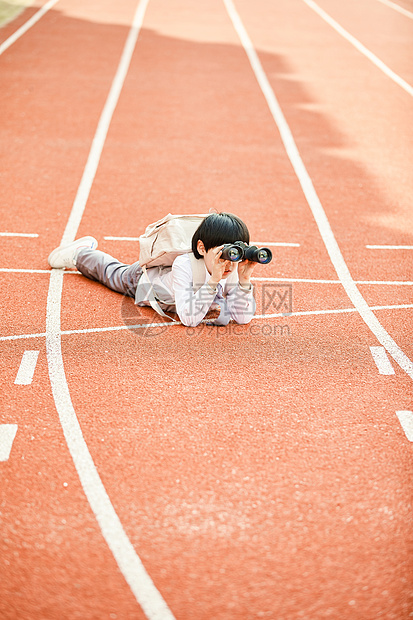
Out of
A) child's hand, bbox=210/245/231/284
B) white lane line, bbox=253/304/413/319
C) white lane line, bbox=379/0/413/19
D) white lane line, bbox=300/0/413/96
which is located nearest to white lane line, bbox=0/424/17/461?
child's hand, bbox=210/245/231/284

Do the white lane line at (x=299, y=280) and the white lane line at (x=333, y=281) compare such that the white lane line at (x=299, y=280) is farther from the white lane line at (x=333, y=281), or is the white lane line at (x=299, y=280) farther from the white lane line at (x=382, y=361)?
the white lane line at (x=382, y=361)

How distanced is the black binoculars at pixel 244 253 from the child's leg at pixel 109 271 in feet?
3.36

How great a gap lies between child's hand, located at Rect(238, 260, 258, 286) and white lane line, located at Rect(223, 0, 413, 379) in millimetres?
1092

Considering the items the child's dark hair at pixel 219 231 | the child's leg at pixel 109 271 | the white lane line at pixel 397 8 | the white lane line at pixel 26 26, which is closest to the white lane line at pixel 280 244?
the child's leg at pixel 109 271

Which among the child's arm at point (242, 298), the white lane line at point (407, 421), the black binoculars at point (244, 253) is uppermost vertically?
the black binoculars at point (244, 253)

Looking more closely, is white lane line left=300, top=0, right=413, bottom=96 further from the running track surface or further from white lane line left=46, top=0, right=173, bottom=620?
white lane line left=46, top=0, right=173, bottom=620

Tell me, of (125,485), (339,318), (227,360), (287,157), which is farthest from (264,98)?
(125,485)

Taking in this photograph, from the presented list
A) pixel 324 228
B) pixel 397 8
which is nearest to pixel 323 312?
pixel 324 228

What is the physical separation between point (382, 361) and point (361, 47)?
12.4 m

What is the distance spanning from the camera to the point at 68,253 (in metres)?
→ 5.57

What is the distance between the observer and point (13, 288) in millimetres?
5312

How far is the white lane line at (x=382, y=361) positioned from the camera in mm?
4435

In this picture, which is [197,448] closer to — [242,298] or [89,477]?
[89,477]

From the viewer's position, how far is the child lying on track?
4391 millimetres
